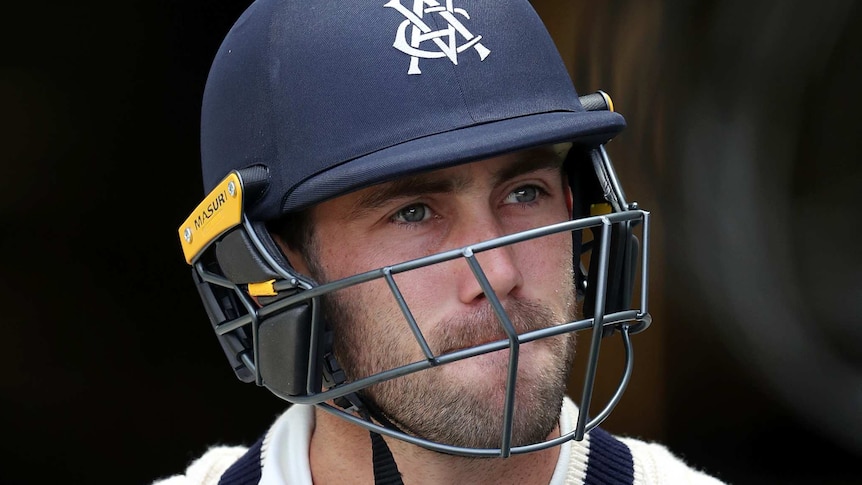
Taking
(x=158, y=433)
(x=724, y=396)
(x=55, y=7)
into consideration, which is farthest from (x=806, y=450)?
(x=55, y=7)

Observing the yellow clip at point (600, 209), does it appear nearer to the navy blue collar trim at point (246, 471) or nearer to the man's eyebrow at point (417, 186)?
the man's eyebrow at point (417, 186)

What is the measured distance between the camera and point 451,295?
1.20 m

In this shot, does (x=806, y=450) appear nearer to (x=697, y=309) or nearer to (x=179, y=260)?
(x=697, y=309)

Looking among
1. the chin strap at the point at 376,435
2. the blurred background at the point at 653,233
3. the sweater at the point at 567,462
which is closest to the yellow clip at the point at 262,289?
the chin strap at the point at 376,435

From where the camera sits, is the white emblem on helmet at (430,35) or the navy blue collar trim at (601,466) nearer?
the white emblem on helmet at (430,35)

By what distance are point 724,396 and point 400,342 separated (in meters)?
1.26

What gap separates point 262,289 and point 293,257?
4.0 inches

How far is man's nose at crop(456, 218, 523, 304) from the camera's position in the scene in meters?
1.18

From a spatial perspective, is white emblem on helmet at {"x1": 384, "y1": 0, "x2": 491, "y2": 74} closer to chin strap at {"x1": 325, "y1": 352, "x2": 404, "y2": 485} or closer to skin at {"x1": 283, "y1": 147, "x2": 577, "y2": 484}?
skin at {"x1": 283, "y1": 147, "x2": 577, "y2": 484}

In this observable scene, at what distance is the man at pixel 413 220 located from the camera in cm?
118

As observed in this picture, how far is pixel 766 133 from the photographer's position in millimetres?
2076

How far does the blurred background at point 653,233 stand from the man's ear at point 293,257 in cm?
115

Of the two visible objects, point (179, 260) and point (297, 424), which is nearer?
point (297, 424)

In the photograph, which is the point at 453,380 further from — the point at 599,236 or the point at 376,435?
the point at 599,236
